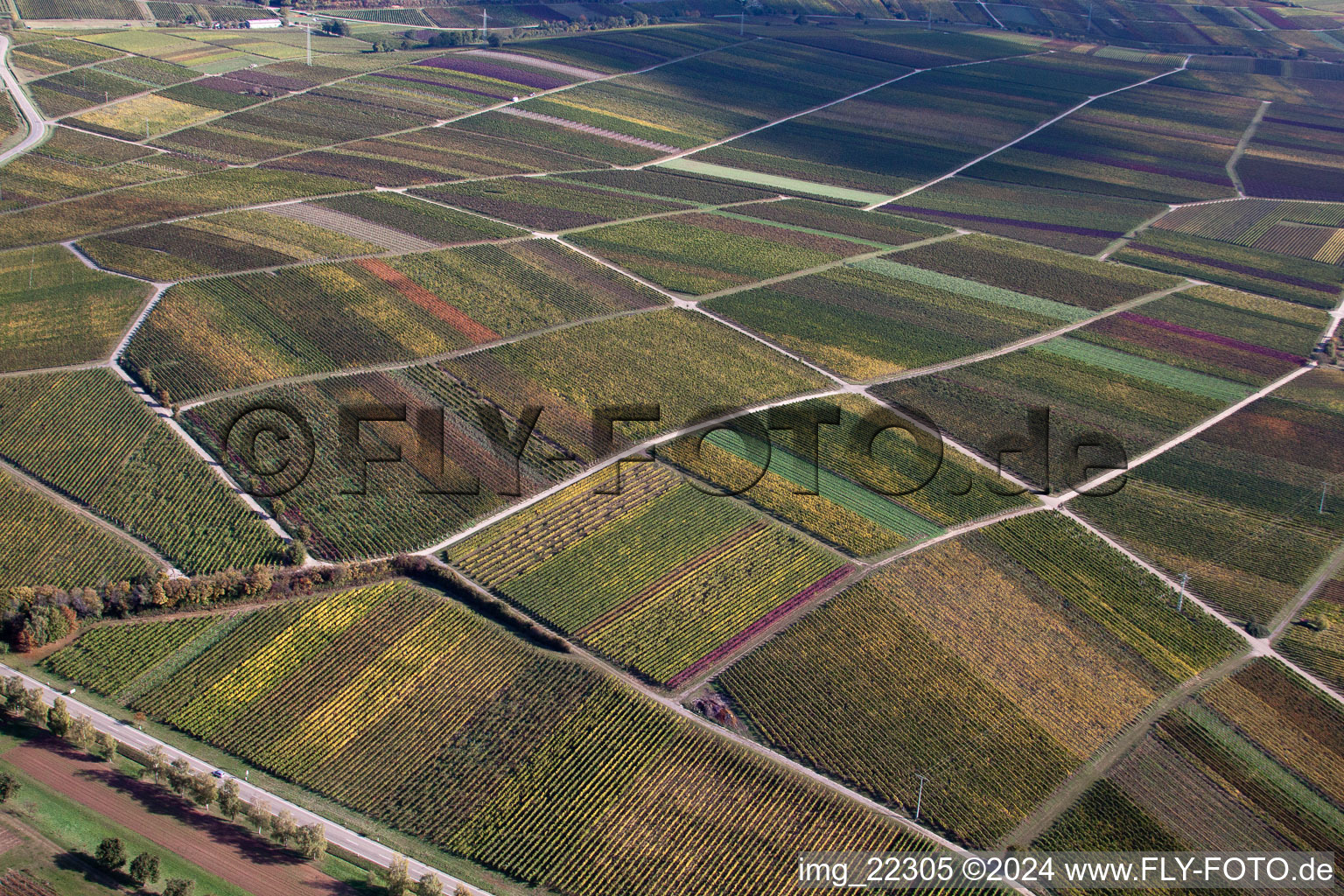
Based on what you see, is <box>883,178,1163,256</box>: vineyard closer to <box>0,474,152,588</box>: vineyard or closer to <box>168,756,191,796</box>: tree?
<box>0,474,152,588</box>: vineyard

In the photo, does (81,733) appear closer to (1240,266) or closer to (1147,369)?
(1147,369)

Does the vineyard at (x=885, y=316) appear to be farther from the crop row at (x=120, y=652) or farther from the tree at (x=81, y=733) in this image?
the tree at (x=81, y=733)

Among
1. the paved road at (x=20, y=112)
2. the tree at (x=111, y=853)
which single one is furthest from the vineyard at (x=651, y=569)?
the paved road at (x=20, y=112)

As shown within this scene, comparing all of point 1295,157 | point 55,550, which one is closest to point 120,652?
point 55,550

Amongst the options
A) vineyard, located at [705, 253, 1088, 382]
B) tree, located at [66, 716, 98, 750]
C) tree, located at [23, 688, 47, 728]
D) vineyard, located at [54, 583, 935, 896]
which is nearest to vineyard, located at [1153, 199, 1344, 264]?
vineyard, located at [705, 253, 1088, 382]

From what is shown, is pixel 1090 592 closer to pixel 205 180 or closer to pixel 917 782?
pixel 917 782

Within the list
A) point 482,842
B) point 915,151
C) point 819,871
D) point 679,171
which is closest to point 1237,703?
point 819,871

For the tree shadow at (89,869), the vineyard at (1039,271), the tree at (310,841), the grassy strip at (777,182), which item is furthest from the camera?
the grassy strip at (777,182)

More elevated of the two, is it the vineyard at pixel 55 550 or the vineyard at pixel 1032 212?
the vineyard at pixel 1032 212
